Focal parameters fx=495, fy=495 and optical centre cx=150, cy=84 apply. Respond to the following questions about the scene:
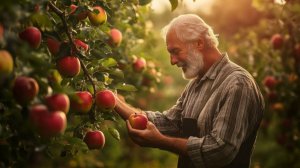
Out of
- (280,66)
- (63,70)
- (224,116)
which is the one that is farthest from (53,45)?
(280,66)

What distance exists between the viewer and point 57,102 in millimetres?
1759

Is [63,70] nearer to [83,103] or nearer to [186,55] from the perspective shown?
[83,103]

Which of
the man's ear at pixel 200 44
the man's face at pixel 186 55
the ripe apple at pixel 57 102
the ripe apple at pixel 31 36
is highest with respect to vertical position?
the ripe apple at pixel 31 36

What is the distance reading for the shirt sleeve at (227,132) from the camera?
8.24ft

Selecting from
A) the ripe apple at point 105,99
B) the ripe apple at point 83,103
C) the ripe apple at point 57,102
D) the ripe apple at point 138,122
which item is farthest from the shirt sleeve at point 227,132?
the ripe apple at point 57,102

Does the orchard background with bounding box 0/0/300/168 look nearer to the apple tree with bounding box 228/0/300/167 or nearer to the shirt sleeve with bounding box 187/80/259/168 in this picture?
the apple tree with bounding box 228/0/300/167

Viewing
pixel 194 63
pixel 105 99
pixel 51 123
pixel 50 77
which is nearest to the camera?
pixel 51 123

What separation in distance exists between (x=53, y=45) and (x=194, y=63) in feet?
3.46

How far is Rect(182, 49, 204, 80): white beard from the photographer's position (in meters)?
2.96

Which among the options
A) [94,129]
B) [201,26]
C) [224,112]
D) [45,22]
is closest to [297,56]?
[201,26]

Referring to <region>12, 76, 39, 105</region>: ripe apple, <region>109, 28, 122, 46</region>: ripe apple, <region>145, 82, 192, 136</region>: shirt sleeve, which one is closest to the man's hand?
<region>145, 82, 192, 136</region>: shirt sleeve

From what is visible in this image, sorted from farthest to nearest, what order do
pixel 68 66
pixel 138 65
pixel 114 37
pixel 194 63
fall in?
1. pixel 138 65
2. pixel 114 37
3. pixel 194 63
4. pixel 68 66

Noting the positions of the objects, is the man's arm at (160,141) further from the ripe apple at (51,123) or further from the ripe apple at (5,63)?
the ripe apple at (5,63)

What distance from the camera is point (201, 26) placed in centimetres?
300
